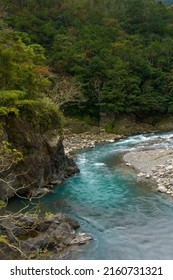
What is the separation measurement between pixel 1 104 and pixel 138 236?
9.33 metres

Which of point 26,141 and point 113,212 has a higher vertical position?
point 26,141

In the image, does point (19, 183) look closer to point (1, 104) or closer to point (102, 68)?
point (1, 104)

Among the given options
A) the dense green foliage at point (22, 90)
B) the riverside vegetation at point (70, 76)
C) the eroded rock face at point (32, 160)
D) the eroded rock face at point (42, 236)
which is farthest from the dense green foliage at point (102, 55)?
the eroded rock face at point (42, 236)

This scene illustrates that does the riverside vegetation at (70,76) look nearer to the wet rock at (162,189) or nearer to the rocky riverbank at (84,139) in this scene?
the rocky riverbank at (84,139)

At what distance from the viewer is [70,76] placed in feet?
133

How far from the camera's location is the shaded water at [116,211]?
11.2m

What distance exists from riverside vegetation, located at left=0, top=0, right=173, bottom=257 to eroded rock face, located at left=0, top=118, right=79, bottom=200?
A: 5cm

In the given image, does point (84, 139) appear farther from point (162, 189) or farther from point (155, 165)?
point (162, 189)

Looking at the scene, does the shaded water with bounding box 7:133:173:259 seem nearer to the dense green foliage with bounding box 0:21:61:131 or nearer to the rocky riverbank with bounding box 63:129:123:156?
the dense green foliage with bounding box 0:21:61:131

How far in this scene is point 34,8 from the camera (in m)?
52.8

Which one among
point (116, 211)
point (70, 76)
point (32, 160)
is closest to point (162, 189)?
point (116, 211)

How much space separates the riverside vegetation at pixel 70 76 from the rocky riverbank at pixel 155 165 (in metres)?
4.58
